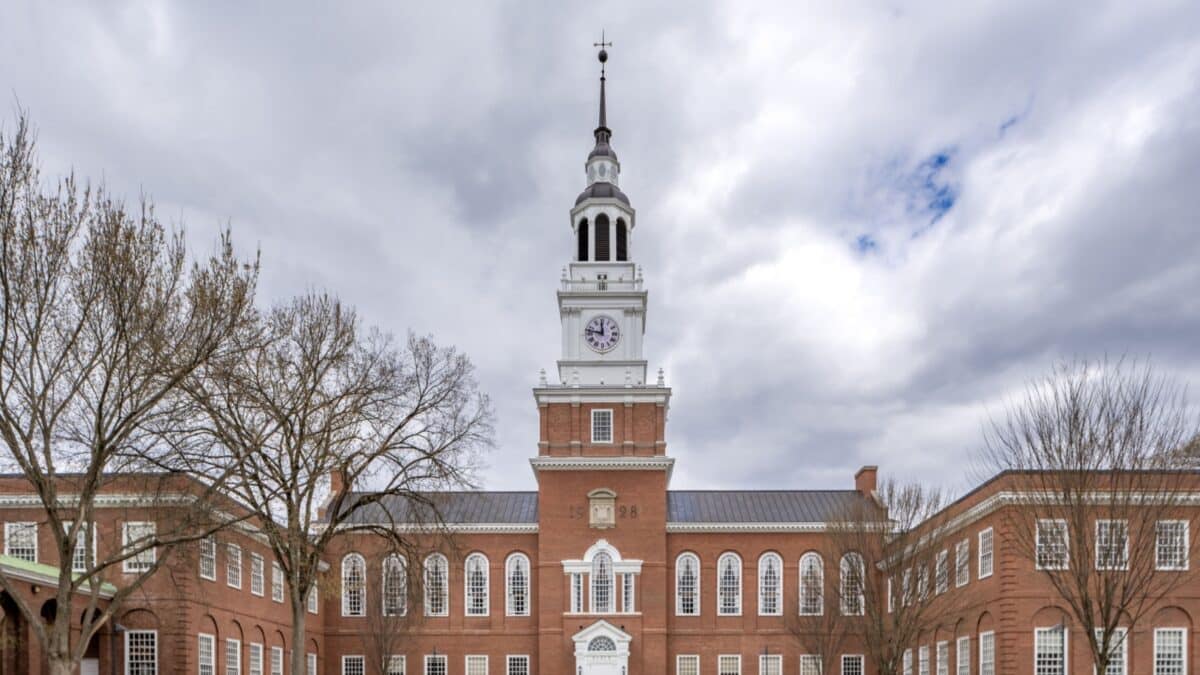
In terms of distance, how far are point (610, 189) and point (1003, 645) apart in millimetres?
28214

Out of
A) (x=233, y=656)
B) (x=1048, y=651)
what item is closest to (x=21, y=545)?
(x=233, y=656)

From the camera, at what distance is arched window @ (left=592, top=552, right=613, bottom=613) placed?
47125 millimetres

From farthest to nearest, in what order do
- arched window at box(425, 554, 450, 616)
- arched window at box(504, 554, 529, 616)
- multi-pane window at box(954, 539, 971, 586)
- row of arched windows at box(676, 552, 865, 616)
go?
row of arched windows at box(676, 552, 865, 616), arched window at box(504, 554, 529, 616), arched window at box(425, 554, 450, 616), multi-pane window at box(954, 539, 971, 586)

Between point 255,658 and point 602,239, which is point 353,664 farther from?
point 602,239

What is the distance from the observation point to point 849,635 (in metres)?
47.7

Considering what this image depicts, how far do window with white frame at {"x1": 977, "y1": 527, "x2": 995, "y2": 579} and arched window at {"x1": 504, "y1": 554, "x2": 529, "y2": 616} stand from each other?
23.6 meters

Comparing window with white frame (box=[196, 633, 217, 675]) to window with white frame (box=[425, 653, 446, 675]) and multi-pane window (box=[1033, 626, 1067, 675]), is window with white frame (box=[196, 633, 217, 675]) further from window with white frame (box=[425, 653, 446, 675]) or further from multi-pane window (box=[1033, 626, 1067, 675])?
multi-pane window (box=[1033, 626, 1067, 675])

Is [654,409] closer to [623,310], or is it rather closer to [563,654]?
[623,310]

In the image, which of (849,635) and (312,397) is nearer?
(312,397)

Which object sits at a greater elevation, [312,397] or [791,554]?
[312,397]

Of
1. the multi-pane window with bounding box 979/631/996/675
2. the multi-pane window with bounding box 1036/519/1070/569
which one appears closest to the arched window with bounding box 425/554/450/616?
the multi-pane window with bounding box 979/631/996/675

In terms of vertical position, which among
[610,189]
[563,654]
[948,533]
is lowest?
[563,654]

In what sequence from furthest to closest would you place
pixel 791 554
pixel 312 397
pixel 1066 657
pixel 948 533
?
pixel 791 554
pixel 948 533
pixel 1066 657
pixel 312 397

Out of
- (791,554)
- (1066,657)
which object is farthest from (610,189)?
(1066,657)
